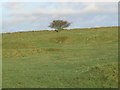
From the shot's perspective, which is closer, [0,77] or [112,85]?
[112,85]

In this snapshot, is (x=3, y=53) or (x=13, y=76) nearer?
(x=13, y=76)

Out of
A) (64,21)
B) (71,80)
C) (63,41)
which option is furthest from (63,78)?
(64,21)

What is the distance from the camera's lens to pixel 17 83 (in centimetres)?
1756

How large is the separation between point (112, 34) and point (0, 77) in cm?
4331

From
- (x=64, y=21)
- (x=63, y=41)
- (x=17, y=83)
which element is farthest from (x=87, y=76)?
(x=64, y=21)

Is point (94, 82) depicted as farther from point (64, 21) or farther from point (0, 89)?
point (64, 21)

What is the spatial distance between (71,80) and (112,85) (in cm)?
292

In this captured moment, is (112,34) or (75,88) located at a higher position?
(112,34)

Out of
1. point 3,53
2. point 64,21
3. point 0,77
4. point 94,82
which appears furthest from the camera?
point 64,21

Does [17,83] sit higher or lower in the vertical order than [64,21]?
lower

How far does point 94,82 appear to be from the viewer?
654 inches

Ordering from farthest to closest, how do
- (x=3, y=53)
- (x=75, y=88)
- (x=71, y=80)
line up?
(x=3, y=53) → (x=71, y=80) → (x=75, y=88)

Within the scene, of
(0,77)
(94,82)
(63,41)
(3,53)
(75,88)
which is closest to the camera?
(75,88)

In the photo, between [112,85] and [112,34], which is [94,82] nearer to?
[112,85]
